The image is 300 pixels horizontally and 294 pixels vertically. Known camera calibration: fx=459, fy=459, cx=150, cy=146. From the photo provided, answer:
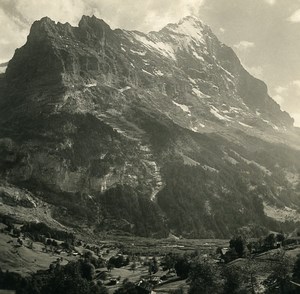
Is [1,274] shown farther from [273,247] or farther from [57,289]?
[273,247]

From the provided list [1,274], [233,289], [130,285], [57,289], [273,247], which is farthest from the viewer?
[273,247]

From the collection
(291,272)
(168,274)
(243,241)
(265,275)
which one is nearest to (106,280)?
(168,274)

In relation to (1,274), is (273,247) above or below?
above

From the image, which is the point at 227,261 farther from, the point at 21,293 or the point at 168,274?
the point at 21,293

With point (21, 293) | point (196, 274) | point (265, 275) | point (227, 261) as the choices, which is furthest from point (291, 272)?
point (21, 293)

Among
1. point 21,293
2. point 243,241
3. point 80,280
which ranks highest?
point 243,241

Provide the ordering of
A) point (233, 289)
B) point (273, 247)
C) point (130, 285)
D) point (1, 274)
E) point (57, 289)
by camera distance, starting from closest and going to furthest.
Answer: point (233, 289), point (57, 289), point (130, 285), point (1, 274), point (273, 247)

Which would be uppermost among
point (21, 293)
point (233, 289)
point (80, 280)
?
point (233, 289)

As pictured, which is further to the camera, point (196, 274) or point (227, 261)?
point (227, 261)

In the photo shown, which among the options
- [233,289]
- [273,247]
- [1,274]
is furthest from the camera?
[273,247]
